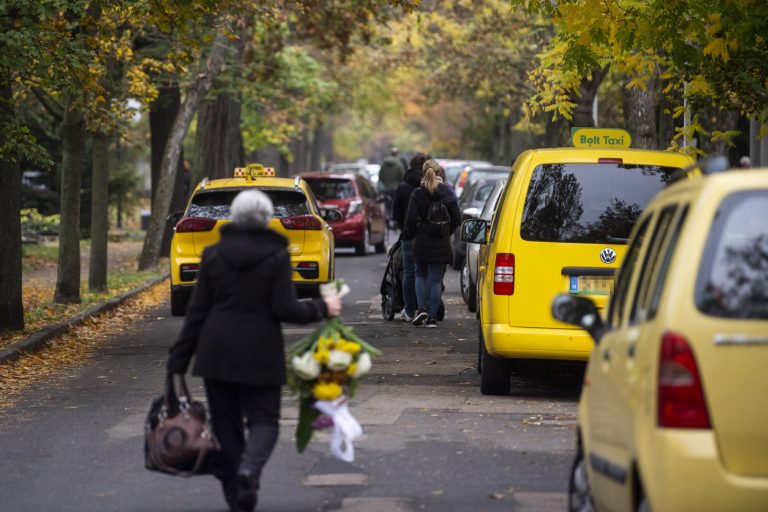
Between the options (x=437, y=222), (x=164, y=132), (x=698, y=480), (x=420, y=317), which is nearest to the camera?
(x=698, y=480)

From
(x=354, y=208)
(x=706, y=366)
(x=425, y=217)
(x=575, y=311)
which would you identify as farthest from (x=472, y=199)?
(x=706, y=366)

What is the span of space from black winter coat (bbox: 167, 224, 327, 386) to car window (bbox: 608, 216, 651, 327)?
143 cm

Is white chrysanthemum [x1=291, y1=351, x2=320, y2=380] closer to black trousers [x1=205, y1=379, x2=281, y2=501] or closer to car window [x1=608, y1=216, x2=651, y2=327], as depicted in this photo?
black trousers [x1=205, y1=379, x2=281, y2=501]

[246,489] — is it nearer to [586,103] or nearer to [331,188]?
[586,103]

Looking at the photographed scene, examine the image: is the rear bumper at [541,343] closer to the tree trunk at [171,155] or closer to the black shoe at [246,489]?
the black shoe at [246,489]

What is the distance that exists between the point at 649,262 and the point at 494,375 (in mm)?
5844

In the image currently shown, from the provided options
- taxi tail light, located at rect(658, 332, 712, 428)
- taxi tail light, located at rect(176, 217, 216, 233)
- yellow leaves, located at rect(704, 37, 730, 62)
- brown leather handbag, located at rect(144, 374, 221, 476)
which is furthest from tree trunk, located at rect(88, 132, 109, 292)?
taxi tail light, located at rect(658, 332, 712, 428)

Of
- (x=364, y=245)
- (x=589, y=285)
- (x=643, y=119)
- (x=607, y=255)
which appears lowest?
(x=364, y=245)

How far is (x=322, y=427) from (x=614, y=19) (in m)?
7.96

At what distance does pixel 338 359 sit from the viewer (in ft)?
23.7

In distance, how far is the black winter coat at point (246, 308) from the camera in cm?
705

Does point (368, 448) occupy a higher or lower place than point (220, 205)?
lower

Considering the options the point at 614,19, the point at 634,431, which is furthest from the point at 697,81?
the point at 634,431

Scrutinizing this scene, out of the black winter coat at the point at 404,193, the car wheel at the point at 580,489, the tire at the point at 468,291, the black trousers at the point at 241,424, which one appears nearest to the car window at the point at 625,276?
the car wheel at the point at 580,489
